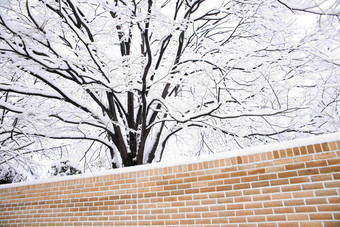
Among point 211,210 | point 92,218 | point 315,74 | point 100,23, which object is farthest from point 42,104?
point 315,74

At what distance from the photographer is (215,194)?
3.50 metres

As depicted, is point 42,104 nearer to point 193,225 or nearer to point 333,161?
point 193,225

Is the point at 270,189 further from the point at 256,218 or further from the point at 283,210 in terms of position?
the point at 256,218

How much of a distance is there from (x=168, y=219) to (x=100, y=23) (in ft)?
16.4

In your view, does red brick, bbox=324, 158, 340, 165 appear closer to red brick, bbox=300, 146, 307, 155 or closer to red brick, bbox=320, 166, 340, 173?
red brick, bbox=320, 166, 340, 173

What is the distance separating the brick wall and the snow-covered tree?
209 centimetres

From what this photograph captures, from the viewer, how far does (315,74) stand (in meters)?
7.07

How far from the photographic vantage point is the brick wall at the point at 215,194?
9.55 feet

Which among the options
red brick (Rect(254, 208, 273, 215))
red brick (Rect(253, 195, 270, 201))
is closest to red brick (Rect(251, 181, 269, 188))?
red brick (Rect(253, 195, 270, 201))

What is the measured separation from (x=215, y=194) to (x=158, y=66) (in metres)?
5.06

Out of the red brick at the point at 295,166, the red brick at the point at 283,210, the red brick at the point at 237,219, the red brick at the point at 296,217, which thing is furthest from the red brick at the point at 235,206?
the red brick at the point at 295,166

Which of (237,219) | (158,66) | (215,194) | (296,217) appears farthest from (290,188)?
(158,66)

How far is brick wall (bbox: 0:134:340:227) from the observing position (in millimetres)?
2912

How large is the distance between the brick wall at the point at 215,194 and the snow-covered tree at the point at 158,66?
2.09m
